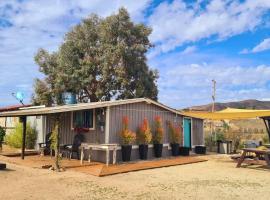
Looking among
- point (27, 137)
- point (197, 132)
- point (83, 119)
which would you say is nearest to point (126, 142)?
point (83, 119)

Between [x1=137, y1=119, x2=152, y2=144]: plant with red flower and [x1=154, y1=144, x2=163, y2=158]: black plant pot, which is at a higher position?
[x1=137, y1=119, x2=152, y2=144]: plant with red flower

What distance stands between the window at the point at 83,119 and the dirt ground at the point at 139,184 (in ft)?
10.8

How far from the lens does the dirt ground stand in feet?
25.9

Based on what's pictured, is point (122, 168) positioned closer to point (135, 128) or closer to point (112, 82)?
point (135, 128)

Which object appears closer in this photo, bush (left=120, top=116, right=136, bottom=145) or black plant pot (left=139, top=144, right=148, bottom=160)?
bush (left=120, top=116, right=136, bottom=145)

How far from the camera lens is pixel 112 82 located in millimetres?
25594

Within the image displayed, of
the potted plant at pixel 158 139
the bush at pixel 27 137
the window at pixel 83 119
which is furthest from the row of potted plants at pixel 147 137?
the bush at pixel 27 137

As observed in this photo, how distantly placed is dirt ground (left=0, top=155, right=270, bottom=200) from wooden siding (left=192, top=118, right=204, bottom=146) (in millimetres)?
6619

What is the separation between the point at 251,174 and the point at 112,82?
50.9 ft

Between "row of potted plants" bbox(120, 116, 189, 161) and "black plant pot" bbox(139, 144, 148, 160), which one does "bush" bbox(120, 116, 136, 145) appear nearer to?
"row of potted plants" bbox(120, 116, 189, 161)

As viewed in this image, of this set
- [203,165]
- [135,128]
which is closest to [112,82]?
[135,128]

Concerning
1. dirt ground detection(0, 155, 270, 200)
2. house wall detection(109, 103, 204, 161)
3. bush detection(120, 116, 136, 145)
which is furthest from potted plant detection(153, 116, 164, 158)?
dirt ground detection(0, 155, 270, 200)

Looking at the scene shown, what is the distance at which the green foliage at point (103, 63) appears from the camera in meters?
25.1

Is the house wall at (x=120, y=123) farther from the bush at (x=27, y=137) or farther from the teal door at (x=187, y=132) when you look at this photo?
the bush at (x=27, y=137)
